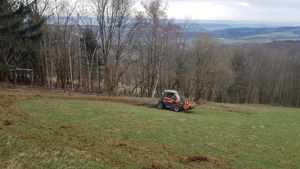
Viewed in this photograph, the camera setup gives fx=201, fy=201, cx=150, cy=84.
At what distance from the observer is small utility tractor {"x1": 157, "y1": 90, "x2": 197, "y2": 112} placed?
2203 centimetres

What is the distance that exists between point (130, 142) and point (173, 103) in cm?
1303

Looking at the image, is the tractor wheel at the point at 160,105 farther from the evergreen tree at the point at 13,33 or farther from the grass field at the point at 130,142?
the evergreen tree at the point at 13,33

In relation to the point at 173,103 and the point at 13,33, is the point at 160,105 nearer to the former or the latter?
the point at 173,103

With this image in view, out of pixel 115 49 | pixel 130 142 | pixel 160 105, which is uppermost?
pixel 115 49

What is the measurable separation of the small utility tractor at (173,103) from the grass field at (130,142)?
6207mm

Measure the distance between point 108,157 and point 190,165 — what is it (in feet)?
10.6

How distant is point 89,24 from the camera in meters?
35.2

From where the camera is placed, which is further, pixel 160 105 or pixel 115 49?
pixel 115 49

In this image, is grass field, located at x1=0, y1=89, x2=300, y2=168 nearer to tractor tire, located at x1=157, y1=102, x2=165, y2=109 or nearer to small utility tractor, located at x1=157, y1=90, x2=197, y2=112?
small utility tractor, located at x1=157, y1=90, x2=197, y2=112

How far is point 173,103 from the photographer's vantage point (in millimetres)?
22562

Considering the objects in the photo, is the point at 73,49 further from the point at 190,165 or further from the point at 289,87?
the point at 289,87

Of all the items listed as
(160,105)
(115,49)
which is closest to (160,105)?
(160,105)

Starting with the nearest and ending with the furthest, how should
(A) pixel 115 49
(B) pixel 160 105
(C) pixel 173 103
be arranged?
(C) pixel 173 103
(B) pixel 160 105
(A) pixel 115 49

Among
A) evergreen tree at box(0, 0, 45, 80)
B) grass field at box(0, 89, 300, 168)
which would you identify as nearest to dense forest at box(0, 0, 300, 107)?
evergreen tree at box(0, 0, 45, 80)
